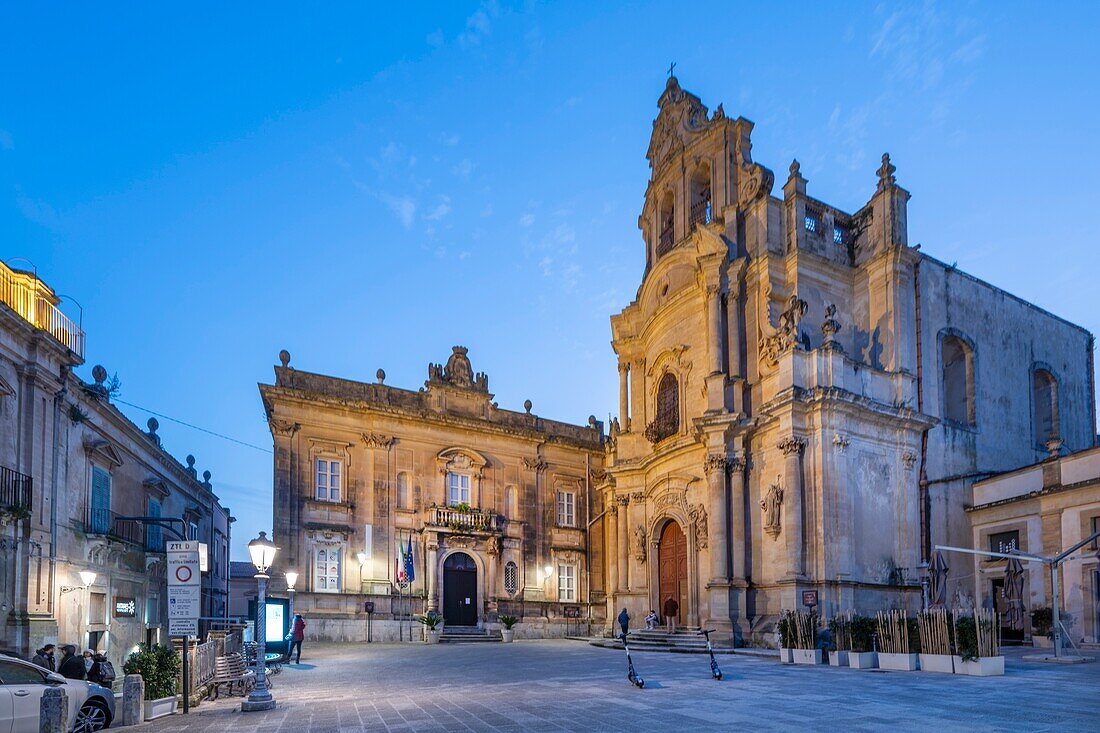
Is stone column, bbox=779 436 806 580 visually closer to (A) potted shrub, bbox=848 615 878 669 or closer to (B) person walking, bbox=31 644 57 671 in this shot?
(A) potted shrub, bbox=848 615 878 669

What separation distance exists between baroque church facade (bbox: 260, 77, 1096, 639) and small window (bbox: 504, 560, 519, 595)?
8 centimetres

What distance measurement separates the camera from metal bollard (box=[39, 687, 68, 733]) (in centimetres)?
967

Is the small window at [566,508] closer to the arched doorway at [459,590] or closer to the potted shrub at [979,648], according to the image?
the arched doorway at [459,590]

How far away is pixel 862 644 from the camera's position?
18.2 metres

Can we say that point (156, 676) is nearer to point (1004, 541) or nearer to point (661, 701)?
point (661, 701)

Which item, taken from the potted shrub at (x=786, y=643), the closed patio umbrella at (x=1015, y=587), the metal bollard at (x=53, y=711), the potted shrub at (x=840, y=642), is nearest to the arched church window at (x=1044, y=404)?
the closed patio umbrella at (x=1015, y=587)

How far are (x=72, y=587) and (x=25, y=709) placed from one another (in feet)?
34.2

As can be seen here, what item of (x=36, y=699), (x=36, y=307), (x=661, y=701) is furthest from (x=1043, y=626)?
(x=36, y=307)

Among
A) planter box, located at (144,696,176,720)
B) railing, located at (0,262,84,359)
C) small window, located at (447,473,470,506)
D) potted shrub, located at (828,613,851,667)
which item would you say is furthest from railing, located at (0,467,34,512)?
small window, located at (447,473,470,506)

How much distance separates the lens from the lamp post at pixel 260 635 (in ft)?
41.1

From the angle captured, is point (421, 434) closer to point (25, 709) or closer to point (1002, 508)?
point (1002, 508)

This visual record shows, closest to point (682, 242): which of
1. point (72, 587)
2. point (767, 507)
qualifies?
point (767, 507)

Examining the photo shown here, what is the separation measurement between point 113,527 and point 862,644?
19311 mm

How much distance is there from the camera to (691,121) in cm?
3294
